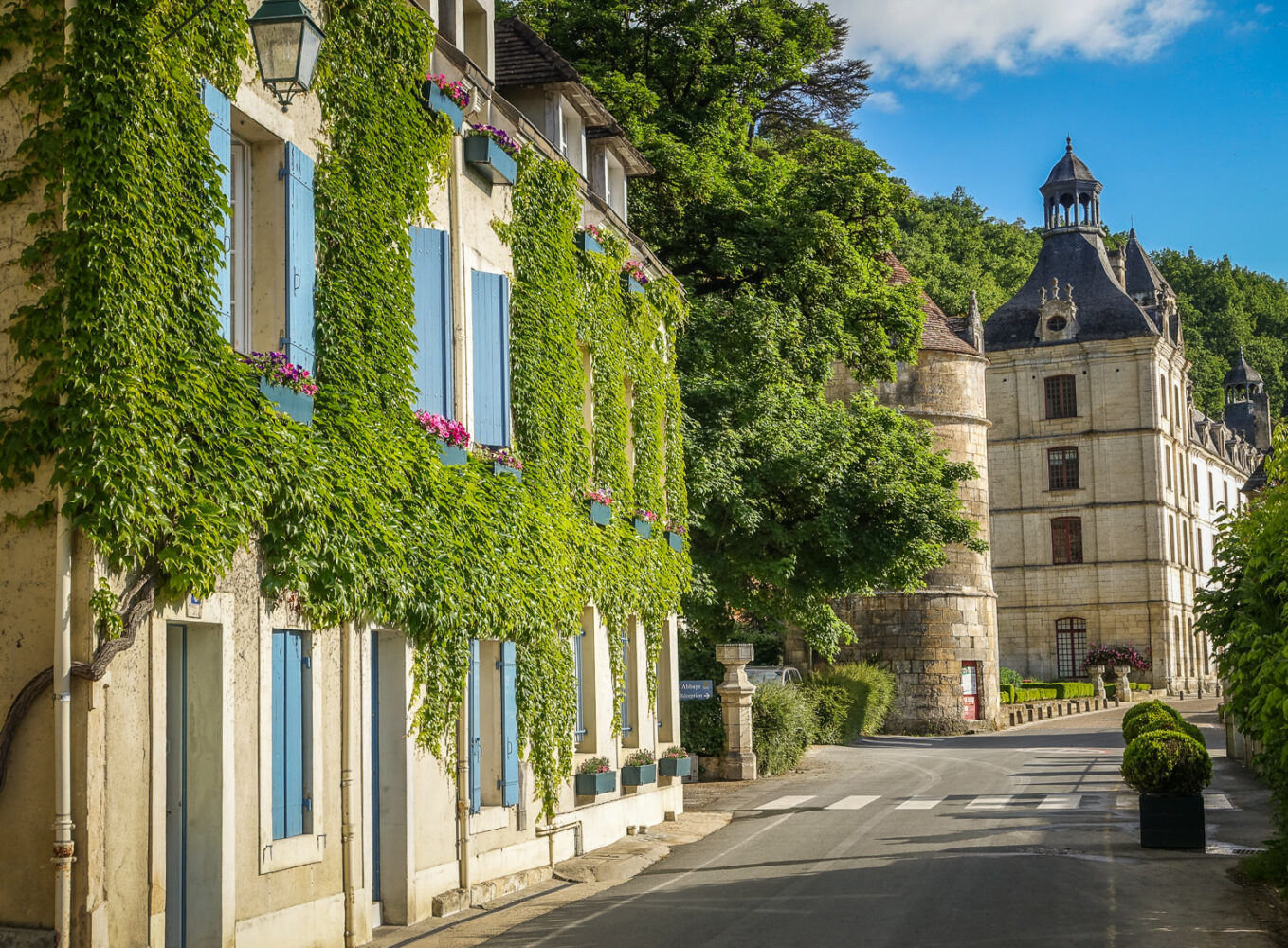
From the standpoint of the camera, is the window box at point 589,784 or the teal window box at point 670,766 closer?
the window box at point 589,784

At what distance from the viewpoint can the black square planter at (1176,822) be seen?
1402 cm

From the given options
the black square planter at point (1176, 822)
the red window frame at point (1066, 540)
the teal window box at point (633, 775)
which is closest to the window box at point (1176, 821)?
the black square planter at point (1176, 822)

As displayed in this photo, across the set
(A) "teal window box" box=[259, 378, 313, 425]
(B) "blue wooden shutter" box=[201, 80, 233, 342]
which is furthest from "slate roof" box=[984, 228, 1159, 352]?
(B) "blue wooden shutter" box=[201, 80, 233, 342]

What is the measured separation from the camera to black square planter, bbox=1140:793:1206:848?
46.0ft

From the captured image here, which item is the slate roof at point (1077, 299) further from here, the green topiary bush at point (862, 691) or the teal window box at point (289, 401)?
the teal window box at point (289, 401)

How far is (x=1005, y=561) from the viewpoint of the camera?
62.8 meters

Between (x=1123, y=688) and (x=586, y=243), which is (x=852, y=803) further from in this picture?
(x=1123, y=688)

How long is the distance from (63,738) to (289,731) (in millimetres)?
2281

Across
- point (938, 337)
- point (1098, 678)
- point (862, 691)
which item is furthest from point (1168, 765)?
point (1098, 678)

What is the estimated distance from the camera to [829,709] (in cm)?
3200

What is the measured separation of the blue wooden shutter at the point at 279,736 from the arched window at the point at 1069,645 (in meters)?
56.2

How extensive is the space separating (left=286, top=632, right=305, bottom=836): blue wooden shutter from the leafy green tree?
13.1m

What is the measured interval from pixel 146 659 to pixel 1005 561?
58.2m

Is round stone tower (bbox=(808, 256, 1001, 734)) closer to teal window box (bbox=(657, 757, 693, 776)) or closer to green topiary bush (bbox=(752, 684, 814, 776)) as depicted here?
green topiary bush (bbox=(752, 684, 814, 776))
